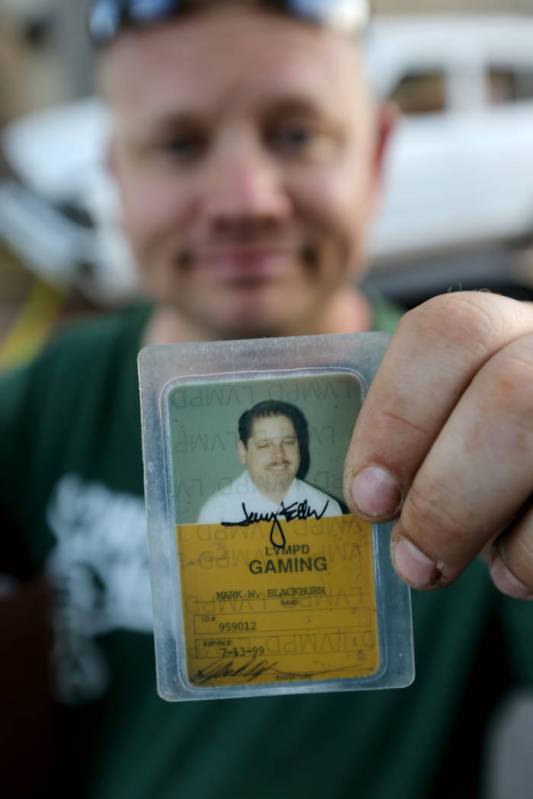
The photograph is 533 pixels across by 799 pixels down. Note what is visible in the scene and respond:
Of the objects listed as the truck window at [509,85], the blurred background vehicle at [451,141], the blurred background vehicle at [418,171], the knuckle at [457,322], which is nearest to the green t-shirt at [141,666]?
the knuckle at [457,322]

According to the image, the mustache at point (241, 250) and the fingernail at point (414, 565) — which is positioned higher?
the fingernail at point (414, 565)

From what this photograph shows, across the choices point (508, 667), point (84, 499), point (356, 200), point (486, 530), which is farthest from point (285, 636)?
point (356, 200)

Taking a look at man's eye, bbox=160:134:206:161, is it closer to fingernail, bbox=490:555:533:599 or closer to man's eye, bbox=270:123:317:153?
man's eye, bbox=270:123:317:153

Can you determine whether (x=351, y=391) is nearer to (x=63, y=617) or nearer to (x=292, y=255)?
(x=292, y=255)

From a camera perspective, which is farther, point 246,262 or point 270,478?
point 246,262

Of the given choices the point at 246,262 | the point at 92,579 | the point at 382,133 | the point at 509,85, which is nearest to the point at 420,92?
the point at 509,85

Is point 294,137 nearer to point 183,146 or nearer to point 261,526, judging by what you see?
point 183,146

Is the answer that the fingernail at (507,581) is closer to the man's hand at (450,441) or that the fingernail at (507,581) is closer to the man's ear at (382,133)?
the man's hand at (450,441)
